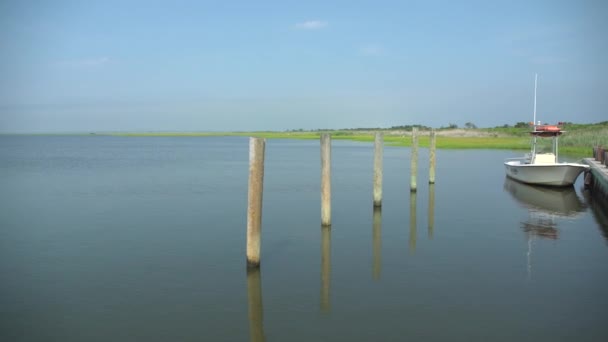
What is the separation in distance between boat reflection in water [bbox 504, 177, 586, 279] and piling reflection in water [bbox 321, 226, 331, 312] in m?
4.27

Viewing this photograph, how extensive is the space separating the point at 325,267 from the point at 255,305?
8.63 feet

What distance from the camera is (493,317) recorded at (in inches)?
334

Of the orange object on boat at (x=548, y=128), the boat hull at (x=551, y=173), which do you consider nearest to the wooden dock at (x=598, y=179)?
the boat hull at (x=551, y=173)

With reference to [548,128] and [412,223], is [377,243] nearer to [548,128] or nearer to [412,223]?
[412,223]

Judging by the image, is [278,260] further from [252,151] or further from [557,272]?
[557,272]

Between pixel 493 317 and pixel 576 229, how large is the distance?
9.34 m

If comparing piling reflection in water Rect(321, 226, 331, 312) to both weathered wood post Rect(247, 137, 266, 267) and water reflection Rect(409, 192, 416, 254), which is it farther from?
water reflection Rect(409, 192, 416, 254)

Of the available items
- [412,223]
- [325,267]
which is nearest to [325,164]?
[325,267]

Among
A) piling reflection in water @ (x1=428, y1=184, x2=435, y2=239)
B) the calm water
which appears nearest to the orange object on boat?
the calm water

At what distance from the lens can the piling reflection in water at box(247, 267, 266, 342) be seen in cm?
807

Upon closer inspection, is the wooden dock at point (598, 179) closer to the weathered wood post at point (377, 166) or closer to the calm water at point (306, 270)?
the calm water at point (306, 270)

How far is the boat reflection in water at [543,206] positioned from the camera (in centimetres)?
1558

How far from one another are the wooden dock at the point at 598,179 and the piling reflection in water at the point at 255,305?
14.8 m

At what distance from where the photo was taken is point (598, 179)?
21.8 meters
